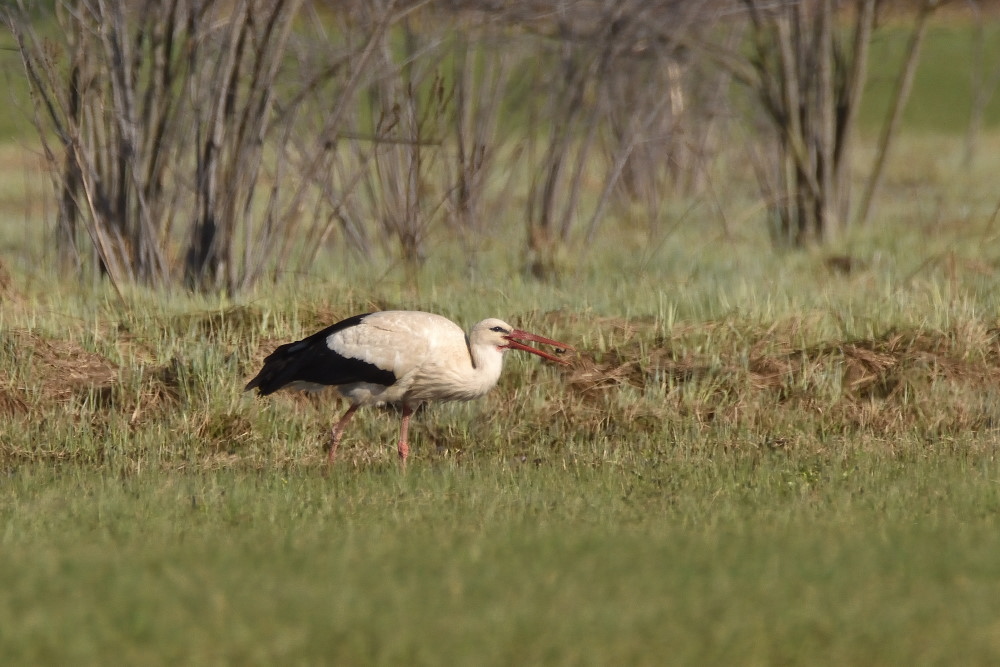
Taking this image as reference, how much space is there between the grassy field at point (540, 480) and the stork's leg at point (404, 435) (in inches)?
4.0

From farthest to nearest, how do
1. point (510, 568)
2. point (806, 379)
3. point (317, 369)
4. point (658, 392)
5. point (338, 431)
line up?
point (806, 379), point (658, 392), point (338, 431), point (317, 369), point (510, 568)

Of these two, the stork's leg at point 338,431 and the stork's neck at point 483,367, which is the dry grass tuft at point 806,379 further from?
the stork's leg at point 338,431

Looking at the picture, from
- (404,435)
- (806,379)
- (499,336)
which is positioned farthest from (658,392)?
(404,435)

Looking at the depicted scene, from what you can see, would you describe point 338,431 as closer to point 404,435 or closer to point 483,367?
point 404,435

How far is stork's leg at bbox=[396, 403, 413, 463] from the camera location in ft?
25.3

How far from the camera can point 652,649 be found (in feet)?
14.0

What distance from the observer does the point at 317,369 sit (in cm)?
753

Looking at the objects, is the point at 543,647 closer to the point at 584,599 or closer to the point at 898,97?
the point at 584,599

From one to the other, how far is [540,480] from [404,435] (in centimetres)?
132

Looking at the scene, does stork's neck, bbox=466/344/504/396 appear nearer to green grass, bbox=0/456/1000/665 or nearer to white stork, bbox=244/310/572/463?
white stork, bbox=244/310/572/463

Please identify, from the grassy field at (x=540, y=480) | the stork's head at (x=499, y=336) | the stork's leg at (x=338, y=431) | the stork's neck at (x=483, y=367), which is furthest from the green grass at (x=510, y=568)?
the stork's head at (x=499, y=336)

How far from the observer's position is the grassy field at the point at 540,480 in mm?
4406

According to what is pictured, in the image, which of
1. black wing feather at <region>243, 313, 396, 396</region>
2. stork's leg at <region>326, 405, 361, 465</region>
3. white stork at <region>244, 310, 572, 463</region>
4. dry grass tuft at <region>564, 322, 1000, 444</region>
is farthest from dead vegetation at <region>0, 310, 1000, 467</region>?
black wing feather at <region>243, 313, 396, 396</region>

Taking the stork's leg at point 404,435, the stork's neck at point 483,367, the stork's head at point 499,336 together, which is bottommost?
the stork's leg at point 404,435
